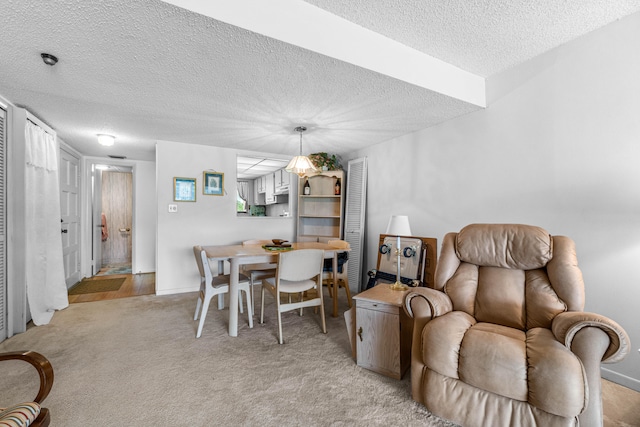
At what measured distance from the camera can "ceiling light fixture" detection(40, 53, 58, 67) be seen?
179 centimetres

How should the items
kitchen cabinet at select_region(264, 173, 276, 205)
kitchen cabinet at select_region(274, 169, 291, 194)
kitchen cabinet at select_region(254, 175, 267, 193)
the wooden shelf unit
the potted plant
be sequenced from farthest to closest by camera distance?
kitchen cabinet at select_region(254, 175, 267, 193), kitchen cabinet at select_region(264, 173, 276, 205), kitchen cabinet at select_region(274, 169, 291, 194), the wooden shelf unit, the potted plant

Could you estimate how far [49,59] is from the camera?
181 cm

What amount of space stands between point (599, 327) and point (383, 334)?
1125mm

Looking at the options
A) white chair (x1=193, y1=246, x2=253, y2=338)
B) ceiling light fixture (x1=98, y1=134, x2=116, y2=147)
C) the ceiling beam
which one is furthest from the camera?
ceiling light fixture (x1=98, y1=134, x2=116, y2=147)

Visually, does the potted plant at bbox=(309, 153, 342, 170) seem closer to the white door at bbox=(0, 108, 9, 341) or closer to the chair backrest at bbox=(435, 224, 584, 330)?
the chair backrest at bbox=(435, 224, 584, 330)

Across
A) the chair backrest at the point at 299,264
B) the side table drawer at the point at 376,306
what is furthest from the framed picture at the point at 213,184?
the side table drawer at the point at 376,306

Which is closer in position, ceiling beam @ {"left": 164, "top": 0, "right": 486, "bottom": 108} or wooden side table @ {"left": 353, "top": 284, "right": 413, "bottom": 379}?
ceiling beam @ {"left": 164, "top": 0, "right": 486, "bottom": 108}

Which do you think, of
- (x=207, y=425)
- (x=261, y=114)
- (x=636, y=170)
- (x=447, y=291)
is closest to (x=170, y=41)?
(x=261, y=114)

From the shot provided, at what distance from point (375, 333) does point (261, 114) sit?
2.34m

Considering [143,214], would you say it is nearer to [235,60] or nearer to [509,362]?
[235,60]

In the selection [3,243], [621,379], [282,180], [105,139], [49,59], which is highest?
[49,59]

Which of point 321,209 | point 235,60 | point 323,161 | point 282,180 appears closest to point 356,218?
point 321,209

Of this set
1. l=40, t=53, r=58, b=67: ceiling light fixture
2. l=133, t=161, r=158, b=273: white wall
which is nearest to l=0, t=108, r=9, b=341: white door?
l=40, t=53, r=58, b=67: ceiling light fixture

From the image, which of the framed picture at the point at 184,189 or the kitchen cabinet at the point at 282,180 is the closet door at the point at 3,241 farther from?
the kitchen cabinet at the point at 282,180
